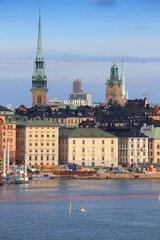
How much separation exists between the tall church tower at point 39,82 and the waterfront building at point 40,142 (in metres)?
32.5

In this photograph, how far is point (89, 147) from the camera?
297ft

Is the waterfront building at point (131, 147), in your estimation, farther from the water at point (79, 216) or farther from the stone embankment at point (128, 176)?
the water at point (79, 216)

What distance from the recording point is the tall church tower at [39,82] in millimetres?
123325

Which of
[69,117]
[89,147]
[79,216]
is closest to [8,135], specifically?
[89,147]

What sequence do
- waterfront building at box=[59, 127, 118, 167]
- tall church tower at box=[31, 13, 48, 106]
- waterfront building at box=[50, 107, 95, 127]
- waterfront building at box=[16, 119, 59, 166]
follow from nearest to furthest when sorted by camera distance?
waterfront building at box=[16, 119, 59, 166], waterfront building at box=[59, 127, 118, 167], waterfront building at box=[50, 107, 95, 127], tall church tower at box=[31, 13, 48, 106]

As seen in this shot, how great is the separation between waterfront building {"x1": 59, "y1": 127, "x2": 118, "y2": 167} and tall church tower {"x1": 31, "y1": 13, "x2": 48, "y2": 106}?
1264 inches

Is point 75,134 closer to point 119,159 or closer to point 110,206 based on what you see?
point 119,159

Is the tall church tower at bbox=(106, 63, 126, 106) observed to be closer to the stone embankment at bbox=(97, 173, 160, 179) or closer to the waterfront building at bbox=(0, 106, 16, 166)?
the waterfront building at bbox=(0, 106, 16, 166)

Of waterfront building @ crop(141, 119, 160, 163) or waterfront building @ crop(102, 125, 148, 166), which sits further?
waterfront building @ crop(141, 119, 160, 163)

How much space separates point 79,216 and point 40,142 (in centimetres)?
3788

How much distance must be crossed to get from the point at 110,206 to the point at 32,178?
22.3 m

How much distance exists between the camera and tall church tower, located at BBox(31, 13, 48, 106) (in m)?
123

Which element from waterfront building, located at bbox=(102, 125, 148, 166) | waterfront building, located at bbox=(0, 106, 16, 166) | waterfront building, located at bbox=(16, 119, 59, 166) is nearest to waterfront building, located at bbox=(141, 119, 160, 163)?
waterfront building, located at bbox=(102, 125, 148, 166)

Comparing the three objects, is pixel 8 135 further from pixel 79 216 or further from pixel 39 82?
pixel 79 216
